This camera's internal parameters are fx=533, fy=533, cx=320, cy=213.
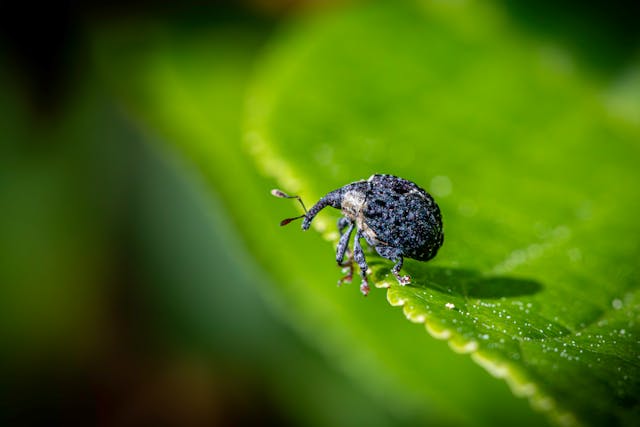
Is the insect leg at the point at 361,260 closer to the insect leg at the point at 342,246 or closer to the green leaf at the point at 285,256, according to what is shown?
the insect leg at the point at 342,246

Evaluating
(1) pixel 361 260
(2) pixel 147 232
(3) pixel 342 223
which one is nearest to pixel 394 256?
(1) pixel 361 260

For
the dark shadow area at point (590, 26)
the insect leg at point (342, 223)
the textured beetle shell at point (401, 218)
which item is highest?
the dark shadow area at point (590, 26)

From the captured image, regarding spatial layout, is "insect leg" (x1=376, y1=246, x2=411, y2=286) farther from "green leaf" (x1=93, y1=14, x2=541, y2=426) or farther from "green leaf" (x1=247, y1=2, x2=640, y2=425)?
"green leaf" (x1=93, y1=14, x2=541, y2=426)

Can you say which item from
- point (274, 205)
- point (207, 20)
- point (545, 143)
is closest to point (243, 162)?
point (274, 205)

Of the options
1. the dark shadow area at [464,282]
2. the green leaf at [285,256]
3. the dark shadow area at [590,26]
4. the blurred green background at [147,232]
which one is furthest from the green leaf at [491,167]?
the blurred green background at [147,232]

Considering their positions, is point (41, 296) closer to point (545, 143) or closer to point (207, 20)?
point (207, 20)

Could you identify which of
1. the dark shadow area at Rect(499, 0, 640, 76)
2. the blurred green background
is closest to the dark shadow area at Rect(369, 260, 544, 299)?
the blurred green background

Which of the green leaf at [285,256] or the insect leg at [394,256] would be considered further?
the green leaf at [285,256]
